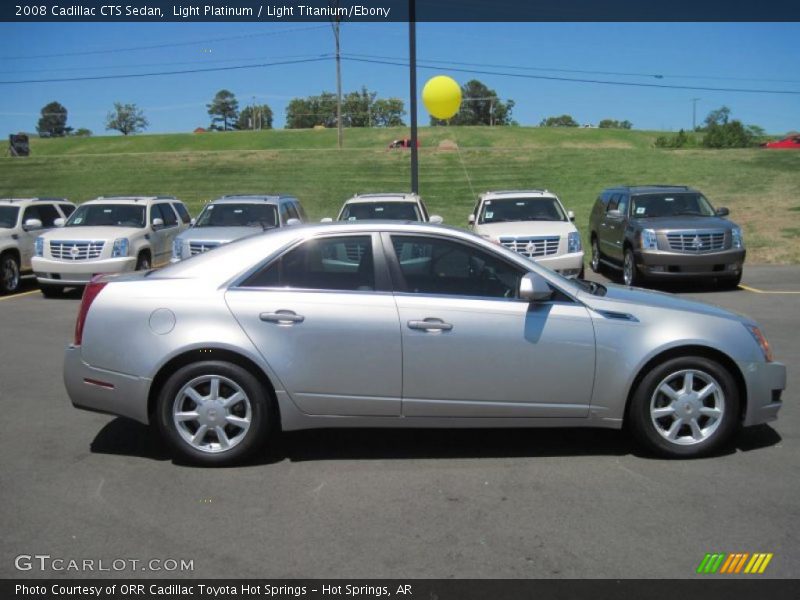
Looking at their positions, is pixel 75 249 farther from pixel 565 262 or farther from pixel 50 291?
pixel 565 262

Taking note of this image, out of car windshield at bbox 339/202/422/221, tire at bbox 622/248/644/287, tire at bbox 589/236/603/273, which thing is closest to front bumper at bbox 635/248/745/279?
tire at bbox 622/248/644/287

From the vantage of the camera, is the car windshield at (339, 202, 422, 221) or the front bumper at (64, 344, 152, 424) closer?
the front bumper at (64, 344, 152, 424)

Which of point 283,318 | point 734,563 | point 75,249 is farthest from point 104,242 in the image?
point 734,563

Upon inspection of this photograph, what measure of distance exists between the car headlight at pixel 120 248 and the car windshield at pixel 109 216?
3.28 ft

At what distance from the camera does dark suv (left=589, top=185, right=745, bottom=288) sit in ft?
45.2

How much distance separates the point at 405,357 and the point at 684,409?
1.85 m

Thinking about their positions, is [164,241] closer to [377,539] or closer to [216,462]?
[216,462]

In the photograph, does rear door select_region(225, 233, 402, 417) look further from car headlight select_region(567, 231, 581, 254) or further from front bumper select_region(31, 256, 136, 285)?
front bumper select_region(31, 256, 136, 285)

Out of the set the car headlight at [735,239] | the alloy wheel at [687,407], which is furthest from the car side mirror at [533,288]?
the car headlight at [735,239]

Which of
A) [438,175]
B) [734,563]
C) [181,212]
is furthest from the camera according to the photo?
[438,175]

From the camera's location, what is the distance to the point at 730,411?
5281mm

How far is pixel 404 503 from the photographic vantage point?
4609mm

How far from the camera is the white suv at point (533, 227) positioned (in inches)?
517
